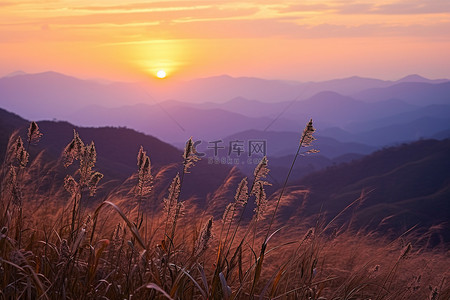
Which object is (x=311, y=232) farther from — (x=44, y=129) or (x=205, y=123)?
(x=205, y=123)

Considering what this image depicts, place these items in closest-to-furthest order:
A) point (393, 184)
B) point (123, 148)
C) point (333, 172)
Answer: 1. point (393, 184)
2. point (123, 148)
3. point (333, 172)

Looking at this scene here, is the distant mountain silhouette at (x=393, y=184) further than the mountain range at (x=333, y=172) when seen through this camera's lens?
No

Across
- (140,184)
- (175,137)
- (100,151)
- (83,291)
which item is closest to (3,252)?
(83,291)

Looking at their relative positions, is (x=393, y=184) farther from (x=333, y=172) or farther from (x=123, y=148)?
(x=123, y=148)

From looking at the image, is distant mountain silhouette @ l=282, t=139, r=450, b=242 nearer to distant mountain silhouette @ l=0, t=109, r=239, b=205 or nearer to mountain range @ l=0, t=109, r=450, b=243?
mountain range @ l=0, t=109, r=450, b=243

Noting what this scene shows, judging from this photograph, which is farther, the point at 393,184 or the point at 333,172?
the point at 333,172

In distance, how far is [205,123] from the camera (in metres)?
182

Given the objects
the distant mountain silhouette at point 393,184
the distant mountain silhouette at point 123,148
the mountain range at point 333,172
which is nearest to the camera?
the distant mountain silhouette at point 393,184

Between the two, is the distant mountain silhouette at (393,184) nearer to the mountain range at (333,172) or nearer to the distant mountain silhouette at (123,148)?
the mountain range at (333,172)

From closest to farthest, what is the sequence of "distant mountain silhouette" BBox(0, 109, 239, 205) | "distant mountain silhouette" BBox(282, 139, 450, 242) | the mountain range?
"distant mountain silhouette" BBox(282, 139, 450, 242), the mountain range, "distant mountain silhouette" BBox(0, 109, 239, 205)

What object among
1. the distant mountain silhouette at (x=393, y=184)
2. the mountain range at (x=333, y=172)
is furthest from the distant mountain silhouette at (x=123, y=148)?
the distant mountain silhouette at (x=393, y=184)

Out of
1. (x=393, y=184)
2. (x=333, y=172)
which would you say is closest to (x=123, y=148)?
(x=333, y=172)

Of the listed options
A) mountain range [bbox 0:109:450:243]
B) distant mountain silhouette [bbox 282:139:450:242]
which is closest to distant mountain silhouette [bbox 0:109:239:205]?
mountain range [bbox 0:109:450:243]

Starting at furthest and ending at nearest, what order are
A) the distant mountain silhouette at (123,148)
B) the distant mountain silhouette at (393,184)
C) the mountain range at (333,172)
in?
the distant mountain silhouette at (123,148) < the mountain range at (333,172) < the distant mountain silhouette at (393,184)
